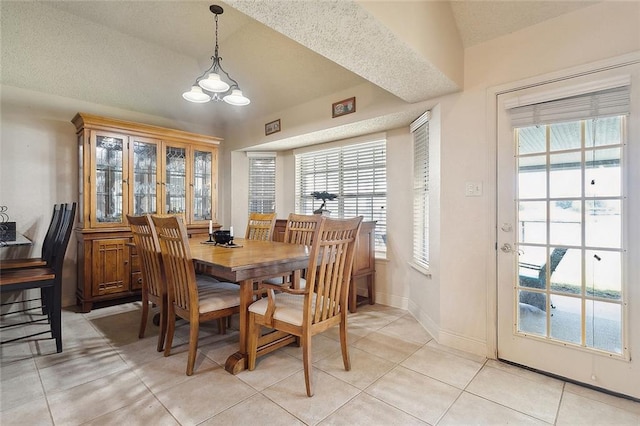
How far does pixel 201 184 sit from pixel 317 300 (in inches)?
129

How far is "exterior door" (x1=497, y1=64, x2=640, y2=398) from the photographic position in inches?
71.9

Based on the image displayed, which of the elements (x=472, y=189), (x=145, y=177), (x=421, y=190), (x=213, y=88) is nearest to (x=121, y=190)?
(x=145, y=177)

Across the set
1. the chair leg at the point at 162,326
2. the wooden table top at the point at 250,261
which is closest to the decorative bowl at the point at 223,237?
the wooden table top at the point at 250,261

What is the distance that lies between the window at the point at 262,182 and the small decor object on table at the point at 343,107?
167 centimetres

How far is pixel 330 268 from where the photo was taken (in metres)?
1.94

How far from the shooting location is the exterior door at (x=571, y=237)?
5.99 feet

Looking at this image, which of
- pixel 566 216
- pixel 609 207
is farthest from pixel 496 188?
pixel 609 207

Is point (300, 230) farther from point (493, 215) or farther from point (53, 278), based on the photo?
point (53, 278)

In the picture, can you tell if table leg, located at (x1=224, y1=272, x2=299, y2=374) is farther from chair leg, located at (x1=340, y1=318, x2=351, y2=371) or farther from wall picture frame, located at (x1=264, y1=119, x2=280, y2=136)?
wall picture frame, located at (x1=264, y1=119, x2=280, y2=136)

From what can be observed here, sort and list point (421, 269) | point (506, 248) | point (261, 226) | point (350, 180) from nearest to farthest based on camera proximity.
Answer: point (506, 248) → point (421, 269) → point (261, 226) → point (350, 180)

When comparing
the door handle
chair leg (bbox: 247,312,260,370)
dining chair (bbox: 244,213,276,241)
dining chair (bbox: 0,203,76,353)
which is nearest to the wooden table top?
chair leg (bbox: 247,312,260,370)

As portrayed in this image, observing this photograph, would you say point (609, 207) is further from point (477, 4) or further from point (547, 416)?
point (477, 4)

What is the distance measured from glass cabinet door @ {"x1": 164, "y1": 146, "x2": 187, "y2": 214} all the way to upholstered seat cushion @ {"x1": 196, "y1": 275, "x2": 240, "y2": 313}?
2044 mm

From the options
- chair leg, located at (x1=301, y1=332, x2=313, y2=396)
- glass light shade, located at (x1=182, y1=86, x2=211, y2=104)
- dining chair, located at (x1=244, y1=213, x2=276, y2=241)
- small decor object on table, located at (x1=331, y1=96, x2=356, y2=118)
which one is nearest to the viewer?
chair leg, located at (x1=301, y1=332, x2=313, y2=396)
